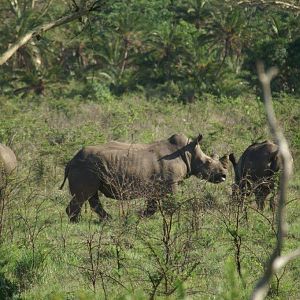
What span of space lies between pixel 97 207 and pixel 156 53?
18.3m

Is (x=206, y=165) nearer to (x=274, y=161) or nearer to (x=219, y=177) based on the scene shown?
(x=219, y=177)

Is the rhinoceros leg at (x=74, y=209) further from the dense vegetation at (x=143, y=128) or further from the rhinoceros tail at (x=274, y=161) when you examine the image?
the rhinoceros tail at (x=274, y=161)

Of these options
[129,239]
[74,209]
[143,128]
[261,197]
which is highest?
[143,128]

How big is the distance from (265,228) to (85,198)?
11.7 ft

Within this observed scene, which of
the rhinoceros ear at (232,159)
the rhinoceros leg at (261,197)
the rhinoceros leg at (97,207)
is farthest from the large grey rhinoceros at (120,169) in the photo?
the rhinoceros leg at (261,197)

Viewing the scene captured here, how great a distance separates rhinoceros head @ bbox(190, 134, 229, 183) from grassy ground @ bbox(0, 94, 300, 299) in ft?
0.61

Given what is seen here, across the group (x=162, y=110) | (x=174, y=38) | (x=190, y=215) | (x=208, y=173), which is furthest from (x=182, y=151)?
(x=174, y=38)

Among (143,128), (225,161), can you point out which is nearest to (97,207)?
(225,161)

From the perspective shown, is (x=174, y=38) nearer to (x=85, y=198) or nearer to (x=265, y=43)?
(x=265, y=43)

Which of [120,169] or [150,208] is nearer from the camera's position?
[150,208]

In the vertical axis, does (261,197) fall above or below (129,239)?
above

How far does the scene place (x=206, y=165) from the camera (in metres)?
13.2

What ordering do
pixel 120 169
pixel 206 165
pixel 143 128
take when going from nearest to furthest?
1. pixel 120 169
2. pixel 206 165
3. pixel 143 128

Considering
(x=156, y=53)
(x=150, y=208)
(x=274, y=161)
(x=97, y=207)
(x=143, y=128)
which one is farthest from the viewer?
(x=156, y=53)
